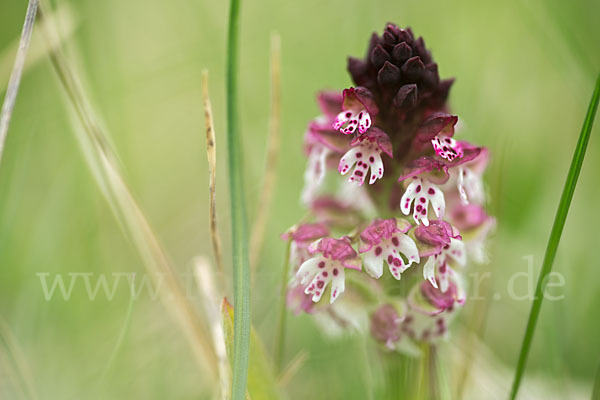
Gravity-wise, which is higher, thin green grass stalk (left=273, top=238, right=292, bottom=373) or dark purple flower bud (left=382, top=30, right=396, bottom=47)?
dark purple flower bud (left=382, top=30, right=396, bottom=47)

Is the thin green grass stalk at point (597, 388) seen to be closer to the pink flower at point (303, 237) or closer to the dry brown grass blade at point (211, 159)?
the pink flower at point (303, 237)

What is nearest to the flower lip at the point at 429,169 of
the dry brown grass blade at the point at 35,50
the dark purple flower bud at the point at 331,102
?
the dark purple flower bud at the point at 331,102

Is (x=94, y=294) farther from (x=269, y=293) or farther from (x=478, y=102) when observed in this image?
(x=478, y=102)

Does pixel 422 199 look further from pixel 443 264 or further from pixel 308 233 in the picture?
pixel 308 233

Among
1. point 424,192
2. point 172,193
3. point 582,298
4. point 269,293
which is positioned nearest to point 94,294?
point 269,293

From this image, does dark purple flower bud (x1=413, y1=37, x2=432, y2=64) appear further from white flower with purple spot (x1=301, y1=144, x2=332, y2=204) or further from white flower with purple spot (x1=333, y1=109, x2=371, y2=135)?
white flower with purple spot (x1=301, y1=144, x2=332, y2=204)

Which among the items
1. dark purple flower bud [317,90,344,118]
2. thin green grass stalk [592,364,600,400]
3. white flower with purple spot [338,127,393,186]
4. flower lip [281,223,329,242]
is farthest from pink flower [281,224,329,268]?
thin green grass stalk [592,364,600,400]
